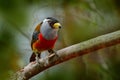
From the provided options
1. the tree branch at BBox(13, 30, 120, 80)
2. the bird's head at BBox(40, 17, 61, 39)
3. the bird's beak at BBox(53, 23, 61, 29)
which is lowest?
the tree branch at BBox(13, 30, 120, 80)

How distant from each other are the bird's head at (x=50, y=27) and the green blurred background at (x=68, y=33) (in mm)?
209

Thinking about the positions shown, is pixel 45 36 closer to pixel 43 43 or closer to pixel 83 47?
pixel 43 43

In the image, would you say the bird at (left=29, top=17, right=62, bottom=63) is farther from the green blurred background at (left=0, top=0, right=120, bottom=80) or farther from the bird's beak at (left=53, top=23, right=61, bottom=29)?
the green blurred background at (left=0, top=0, right=120, bottom=80)

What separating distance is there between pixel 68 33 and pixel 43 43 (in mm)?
201

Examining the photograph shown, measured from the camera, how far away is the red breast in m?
0.92

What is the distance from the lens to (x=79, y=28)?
1.11 m

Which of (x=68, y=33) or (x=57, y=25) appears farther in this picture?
(x=68, y=33)

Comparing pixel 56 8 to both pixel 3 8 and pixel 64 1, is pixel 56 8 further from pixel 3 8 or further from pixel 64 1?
pixel 3 8

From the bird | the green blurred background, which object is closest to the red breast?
the bird

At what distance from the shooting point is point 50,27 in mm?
867

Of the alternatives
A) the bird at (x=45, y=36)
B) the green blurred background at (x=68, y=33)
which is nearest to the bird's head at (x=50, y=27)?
the bird at (x=45, y=36)

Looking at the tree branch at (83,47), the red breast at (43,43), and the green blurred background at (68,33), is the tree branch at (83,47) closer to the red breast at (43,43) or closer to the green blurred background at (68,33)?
the red breast at (43,43)

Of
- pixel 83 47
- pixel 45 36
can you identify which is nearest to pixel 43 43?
pixel 45 36

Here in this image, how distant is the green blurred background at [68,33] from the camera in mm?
1094
